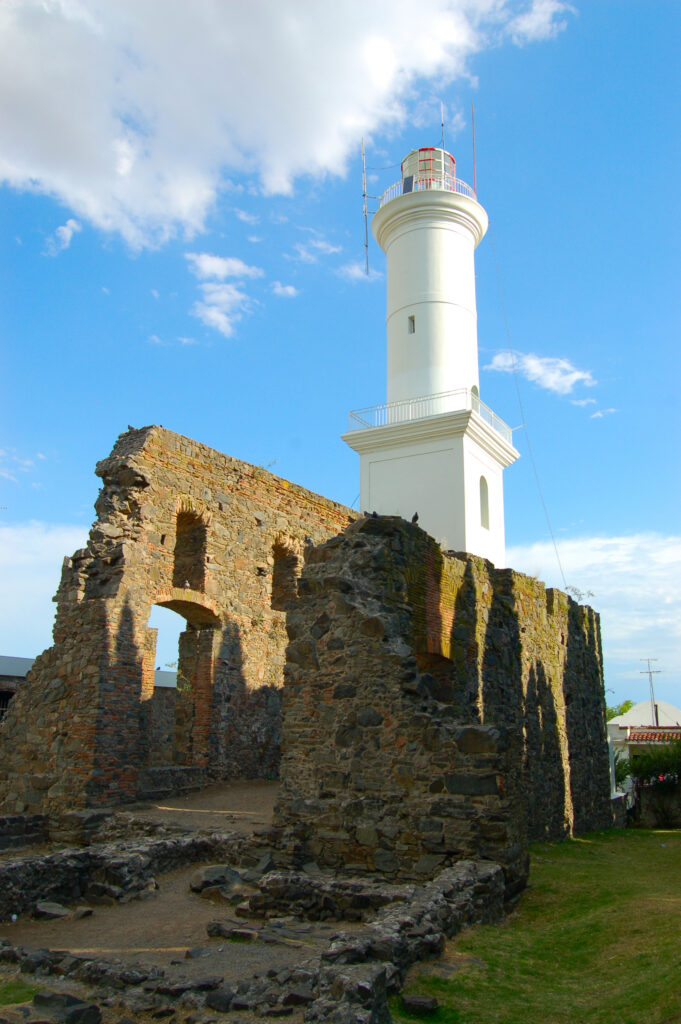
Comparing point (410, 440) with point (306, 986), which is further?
point (410, 440)

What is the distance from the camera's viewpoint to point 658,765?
19.8 metres

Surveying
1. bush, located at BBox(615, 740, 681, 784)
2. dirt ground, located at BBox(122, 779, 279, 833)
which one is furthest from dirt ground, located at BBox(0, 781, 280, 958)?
bush, located at BBox(615, 740, 681, 784)

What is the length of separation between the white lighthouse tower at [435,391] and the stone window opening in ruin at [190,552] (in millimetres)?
10581

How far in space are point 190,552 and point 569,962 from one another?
378 inches

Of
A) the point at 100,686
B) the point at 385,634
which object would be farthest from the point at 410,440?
the point at 385,634

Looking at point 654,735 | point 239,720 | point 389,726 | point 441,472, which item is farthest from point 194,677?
point 654,735

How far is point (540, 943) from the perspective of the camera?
5973mm

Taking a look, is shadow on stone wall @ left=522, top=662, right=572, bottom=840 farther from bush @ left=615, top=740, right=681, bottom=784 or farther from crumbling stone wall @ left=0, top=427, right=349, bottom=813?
bush @ left=615, top=740, right=681, bottom=784

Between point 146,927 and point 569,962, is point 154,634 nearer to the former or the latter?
point 146,927

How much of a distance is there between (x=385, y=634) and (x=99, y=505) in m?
6.07

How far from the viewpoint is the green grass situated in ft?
15.2

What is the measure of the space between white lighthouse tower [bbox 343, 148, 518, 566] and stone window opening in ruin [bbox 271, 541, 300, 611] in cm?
809

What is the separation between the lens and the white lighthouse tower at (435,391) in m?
23.5

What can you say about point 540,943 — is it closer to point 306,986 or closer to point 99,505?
point 306,986
